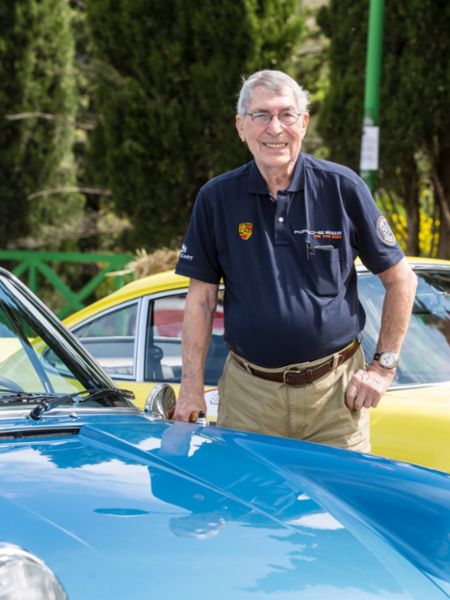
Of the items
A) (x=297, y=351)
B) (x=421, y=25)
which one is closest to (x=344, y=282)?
(x=297, y=351)

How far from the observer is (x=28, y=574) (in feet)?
6.94

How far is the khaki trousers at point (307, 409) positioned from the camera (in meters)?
3.77

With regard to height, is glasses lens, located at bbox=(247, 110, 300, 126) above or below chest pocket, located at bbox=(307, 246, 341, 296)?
above

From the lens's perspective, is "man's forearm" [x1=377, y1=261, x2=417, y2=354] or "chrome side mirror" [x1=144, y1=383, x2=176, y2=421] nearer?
"chrome side mirror" [x1=144, y1=383, x2=176, y2=421]

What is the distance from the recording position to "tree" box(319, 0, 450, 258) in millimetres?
11664

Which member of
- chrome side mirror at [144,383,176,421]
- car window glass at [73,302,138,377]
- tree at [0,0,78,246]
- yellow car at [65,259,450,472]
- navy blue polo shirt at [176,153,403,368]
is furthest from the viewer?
tree at [0,0,78,246]

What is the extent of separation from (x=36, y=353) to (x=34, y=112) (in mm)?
15155

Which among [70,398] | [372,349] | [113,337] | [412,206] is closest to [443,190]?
[412,206]

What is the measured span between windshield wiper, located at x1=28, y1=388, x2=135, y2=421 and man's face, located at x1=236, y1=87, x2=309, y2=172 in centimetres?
93

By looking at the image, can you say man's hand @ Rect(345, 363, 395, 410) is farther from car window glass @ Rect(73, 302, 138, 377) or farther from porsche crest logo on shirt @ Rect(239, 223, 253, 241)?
car window glass @ Rect(73, 302, 138, 377)

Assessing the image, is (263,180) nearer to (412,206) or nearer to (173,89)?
(412,206)

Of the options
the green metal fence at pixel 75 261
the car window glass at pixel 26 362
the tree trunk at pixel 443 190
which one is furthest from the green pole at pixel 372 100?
the car window glass at pixel 26 362

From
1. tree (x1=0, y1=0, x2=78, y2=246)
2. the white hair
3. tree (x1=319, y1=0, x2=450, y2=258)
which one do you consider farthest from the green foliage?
the white hair

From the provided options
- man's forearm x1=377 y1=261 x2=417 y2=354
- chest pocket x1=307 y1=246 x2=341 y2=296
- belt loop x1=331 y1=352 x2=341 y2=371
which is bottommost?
belt loop x1=331 y1=352 x2=341 y2=371
